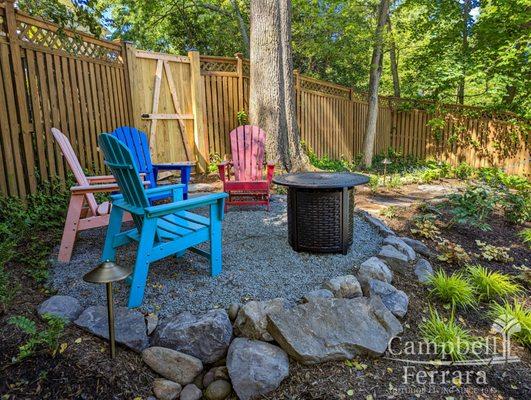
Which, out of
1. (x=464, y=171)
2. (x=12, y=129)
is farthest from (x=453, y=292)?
(x=464, y=171)

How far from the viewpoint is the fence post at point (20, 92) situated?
336 centimetres

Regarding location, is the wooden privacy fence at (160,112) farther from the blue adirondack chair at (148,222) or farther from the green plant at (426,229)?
the green plant at (426,229)

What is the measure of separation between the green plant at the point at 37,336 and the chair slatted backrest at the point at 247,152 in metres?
2.73

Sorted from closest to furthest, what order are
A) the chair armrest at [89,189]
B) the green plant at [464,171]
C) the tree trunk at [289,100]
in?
the chair armrest at [89,189] < the tree trunk at [289,100] < the green plant at [464,171]

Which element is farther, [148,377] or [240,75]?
[240,75]

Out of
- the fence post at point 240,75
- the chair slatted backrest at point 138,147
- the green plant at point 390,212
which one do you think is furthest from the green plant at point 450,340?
the fence post at point 240,75

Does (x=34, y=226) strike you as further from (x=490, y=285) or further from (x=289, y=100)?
(x=289, y=100)

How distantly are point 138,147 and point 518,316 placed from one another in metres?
3.37

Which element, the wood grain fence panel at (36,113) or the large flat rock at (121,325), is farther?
the wood grain fence panel at (36,113)

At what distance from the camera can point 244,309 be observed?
2.01 meters

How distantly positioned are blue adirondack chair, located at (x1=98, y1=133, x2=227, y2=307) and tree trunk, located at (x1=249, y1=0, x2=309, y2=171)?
2896mm

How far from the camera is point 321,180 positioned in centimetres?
283

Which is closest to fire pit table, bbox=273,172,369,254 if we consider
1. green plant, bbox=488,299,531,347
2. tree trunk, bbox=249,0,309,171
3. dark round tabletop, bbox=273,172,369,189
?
dark round tabletop, bbox=273,172,369,189

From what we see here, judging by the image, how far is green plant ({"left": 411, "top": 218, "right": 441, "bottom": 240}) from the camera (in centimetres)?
336
